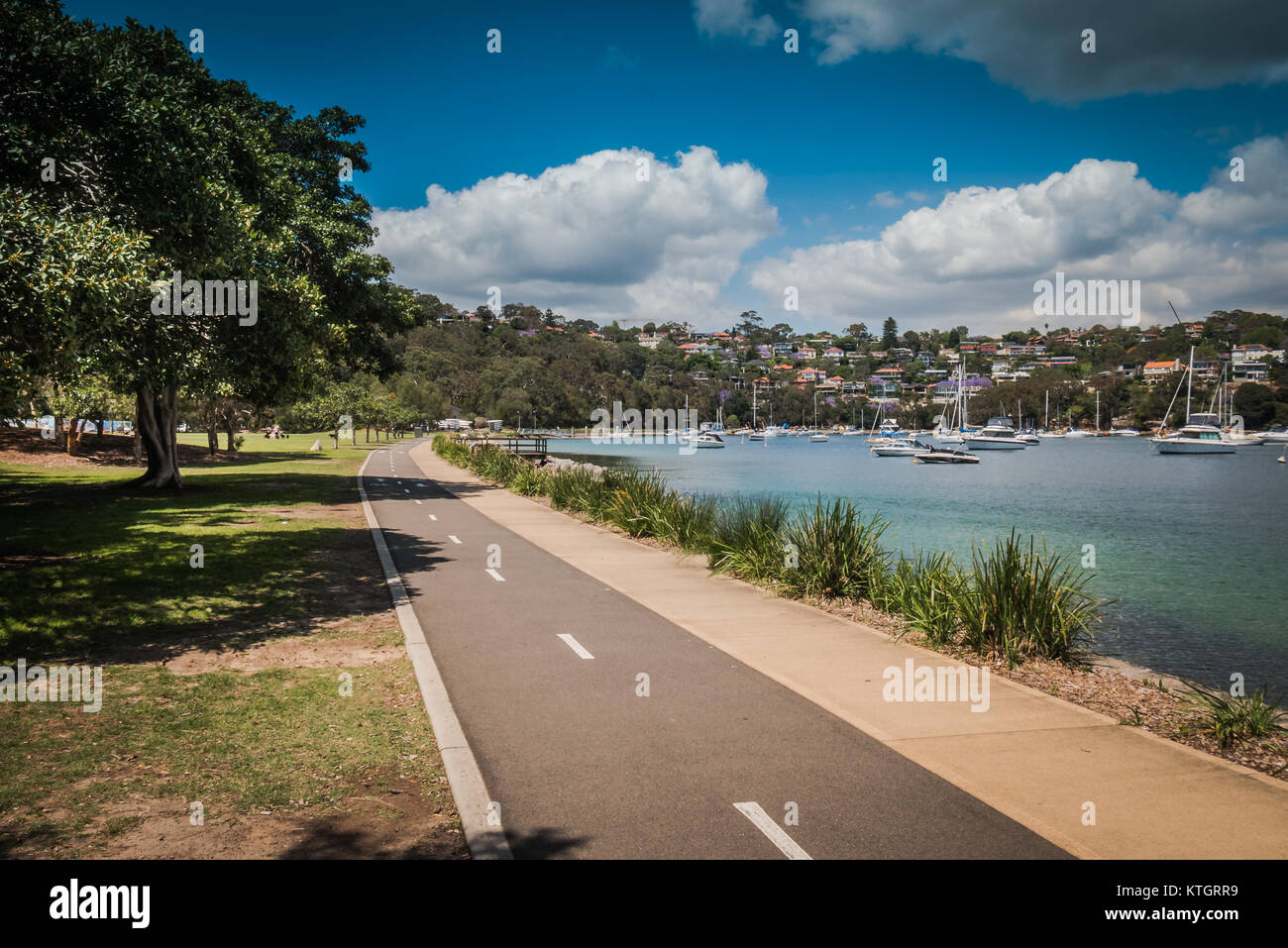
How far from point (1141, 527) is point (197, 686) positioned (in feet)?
98.9

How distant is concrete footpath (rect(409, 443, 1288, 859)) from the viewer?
16.0ft

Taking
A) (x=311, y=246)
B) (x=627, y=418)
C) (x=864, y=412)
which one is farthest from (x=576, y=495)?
(x=864, y=412)

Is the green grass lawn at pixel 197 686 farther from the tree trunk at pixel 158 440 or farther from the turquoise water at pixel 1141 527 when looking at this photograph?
the turquoise water at pixel 1141 527

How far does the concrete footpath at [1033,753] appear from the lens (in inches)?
192

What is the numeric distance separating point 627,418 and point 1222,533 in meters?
142

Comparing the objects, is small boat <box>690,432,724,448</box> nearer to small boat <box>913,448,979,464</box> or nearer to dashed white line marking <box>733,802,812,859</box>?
small boat <box>913,448,979,464</box>

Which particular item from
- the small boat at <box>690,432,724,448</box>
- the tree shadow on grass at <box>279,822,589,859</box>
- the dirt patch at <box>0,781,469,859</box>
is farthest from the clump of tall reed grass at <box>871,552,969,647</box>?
the small boat at <box>690,432,724,448</box>

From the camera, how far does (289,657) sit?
28.4 ft

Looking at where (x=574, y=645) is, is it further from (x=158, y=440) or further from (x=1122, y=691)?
(x=158, y=440)

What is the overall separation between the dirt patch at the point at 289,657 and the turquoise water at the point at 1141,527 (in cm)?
984

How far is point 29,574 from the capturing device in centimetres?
1198
